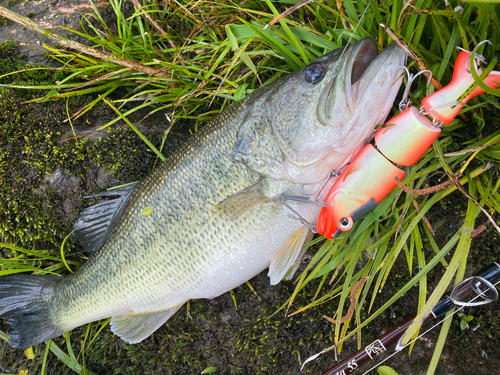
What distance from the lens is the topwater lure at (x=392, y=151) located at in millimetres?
1669

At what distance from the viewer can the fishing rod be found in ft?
5.73

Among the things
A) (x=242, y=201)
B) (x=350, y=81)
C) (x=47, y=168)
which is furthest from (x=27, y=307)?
(x=350, y=81)

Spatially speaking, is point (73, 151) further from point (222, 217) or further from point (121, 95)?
point (222, 217)

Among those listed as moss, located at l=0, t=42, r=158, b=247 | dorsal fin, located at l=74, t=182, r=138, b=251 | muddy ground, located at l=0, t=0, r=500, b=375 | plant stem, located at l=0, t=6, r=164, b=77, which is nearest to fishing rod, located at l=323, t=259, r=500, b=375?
muddy ground, located at l=0, t=0, r=500, b=375

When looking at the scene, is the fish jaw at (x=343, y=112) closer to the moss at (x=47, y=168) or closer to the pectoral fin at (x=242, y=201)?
the pectoral fin at (x=242, y=201)

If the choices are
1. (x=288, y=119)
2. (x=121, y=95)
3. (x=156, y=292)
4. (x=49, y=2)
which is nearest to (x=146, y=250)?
(x=156, y=292)

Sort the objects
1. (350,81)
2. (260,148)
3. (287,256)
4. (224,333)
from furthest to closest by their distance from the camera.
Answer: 1. (224,333)
2. (287,256)
3. (260,148)
4. (350,81)

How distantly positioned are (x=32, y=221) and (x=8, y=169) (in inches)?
19.4

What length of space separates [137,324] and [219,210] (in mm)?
1244

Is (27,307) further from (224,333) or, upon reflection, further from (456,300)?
(456,300)

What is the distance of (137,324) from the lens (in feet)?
8.51

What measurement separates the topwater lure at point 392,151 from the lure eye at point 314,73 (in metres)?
0.46

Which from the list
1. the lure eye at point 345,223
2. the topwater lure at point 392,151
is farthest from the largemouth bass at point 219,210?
the lure eye at point 345,223

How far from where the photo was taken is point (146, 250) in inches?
92.4
